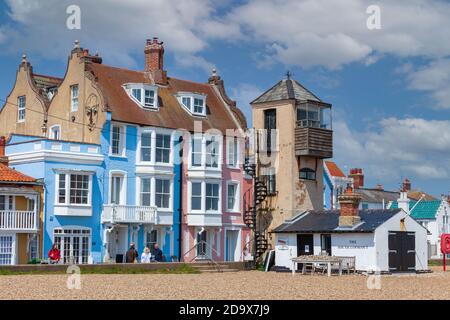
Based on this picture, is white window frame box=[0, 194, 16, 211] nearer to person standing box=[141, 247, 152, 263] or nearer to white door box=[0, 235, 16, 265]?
white door box=[0, 235, 16, 265]

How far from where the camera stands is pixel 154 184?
4534 cm

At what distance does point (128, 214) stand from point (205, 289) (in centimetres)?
1806

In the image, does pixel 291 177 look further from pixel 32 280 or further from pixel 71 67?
pixel 32 280

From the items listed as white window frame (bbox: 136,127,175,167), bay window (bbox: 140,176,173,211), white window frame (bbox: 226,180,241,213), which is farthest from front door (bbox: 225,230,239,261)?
white window frame (bbox: 136,127,175,167)

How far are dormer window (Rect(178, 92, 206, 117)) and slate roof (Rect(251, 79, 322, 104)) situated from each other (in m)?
3.41

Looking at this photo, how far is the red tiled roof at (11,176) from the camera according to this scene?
130 feet

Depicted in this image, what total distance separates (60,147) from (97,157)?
2.05 metres

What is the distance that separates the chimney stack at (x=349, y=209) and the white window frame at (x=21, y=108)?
20.7 meters

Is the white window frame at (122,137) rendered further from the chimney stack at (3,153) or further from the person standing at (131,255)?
the person standing at (131,255)

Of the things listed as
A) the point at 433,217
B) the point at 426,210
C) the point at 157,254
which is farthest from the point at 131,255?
the point at 426,210

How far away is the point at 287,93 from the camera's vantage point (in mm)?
46844

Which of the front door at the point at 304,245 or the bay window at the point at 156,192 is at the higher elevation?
the bay window at the point at 156,192

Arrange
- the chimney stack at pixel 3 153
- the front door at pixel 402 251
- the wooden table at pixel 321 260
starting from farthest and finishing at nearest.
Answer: the chimney stack at pixel 3 153 < the front door at pixel 402 251 < the wooden table at pixel 321 260

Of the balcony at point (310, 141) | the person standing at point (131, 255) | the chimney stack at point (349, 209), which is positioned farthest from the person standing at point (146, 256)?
the balcony at point (310, 141)
